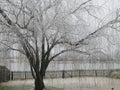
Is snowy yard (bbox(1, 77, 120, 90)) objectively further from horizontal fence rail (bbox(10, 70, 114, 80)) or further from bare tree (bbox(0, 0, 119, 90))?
bare tree (bbox(0, 0, 119, 90))

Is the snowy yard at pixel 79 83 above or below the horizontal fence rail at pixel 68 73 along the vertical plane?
below

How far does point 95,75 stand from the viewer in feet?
26.1

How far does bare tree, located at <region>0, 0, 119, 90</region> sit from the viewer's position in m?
6.39

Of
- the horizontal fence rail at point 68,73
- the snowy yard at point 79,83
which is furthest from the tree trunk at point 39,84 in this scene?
the snowy yard at point 79,83

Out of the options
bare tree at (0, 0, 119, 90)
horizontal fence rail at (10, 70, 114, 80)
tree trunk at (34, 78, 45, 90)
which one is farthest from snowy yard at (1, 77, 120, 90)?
bare tree at (0, 0, 119, 90)

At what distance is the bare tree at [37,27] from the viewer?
6.39 metres

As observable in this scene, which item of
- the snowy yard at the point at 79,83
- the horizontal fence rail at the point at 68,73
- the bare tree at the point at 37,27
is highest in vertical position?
the bare tree at the point at 37,27

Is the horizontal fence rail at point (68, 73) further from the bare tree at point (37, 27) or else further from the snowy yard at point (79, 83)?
the bare tree at point (37, 27)

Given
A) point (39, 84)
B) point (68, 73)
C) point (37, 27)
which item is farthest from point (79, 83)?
point (37, 27)

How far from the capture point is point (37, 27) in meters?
6.28

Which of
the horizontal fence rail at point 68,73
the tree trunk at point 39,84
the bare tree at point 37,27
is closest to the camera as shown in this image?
the bare tree at point 37,27

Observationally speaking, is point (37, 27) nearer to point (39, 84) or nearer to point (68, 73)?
point (39, 84)

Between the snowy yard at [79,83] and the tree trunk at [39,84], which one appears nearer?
the tree trunk at [39,84]

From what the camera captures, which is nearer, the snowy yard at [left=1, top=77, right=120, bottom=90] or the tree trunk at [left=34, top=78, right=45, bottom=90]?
the tree trunk at [left=34, top=78, right=45, bottom=90]
